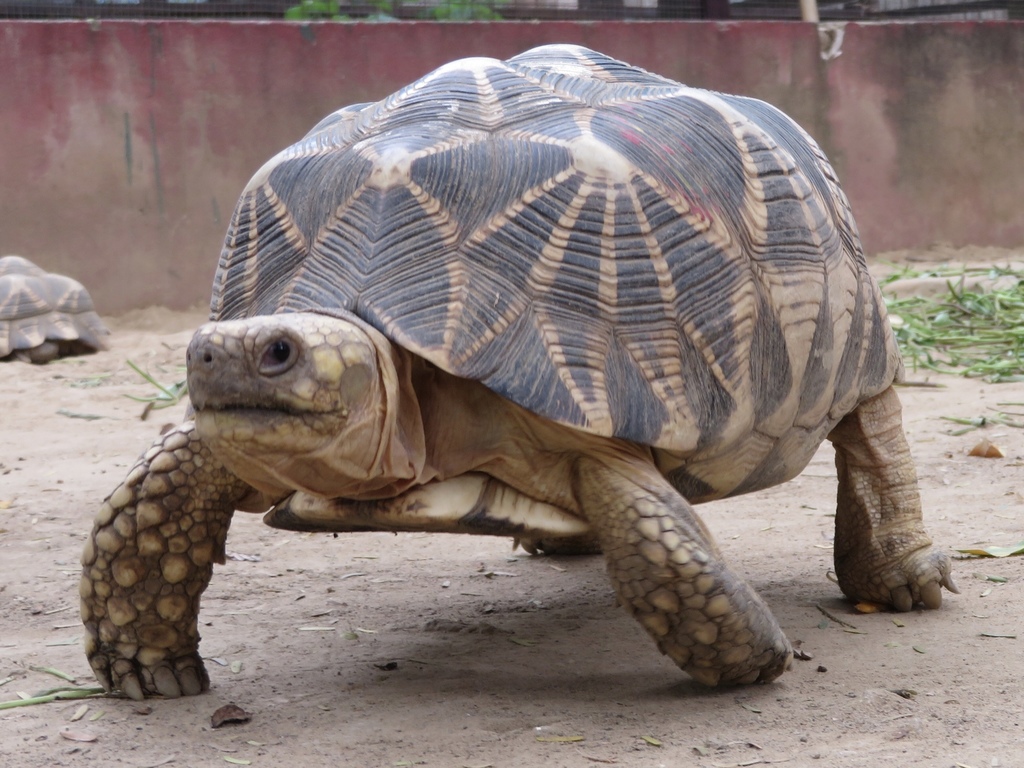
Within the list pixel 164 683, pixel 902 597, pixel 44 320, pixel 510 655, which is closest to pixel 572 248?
pixel 510 655

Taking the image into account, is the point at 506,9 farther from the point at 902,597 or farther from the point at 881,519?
the point at 902,597

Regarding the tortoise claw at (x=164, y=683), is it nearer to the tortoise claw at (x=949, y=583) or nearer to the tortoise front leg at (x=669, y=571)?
the tortoise front leg at (x=669, y=571)

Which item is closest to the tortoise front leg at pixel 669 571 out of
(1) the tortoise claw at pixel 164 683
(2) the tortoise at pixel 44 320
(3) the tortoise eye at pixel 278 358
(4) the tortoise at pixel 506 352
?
(4) the tortoise at pixel 506 352

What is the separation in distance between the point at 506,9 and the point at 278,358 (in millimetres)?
7068

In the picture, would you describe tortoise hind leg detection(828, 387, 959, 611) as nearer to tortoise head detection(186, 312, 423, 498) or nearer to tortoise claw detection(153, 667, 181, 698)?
tortoise head detection(186, 312, 423, 498)

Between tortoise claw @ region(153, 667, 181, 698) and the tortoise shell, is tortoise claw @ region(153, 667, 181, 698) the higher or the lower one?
the lower one

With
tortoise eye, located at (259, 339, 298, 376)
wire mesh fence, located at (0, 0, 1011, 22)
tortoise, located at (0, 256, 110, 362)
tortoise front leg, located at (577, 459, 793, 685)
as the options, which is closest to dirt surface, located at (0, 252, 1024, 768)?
tortoise front leg, located at (577, 459, 793, 685)

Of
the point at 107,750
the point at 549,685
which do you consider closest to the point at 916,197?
the point at 549,685

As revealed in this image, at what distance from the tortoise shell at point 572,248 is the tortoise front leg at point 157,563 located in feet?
1.11

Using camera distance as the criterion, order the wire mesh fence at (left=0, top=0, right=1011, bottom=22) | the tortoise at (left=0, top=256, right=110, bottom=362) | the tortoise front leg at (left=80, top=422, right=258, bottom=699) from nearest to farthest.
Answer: the tortoise front leg at (left=80, top=422, right=258, bottom=699)
the tortoise at (left=0, top=256, right=110, bottom=362)
the wire mesh fence at (left=0, top=0, right=1011, bottom=22)

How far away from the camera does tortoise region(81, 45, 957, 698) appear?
216 centimetres

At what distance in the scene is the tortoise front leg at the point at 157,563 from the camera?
2469 millimetres

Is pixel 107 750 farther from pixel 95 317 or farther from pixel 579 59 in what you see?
pixel 95 317

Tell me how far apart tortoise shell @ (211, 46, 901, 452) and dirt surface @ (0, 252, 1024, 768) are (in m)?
0.54
